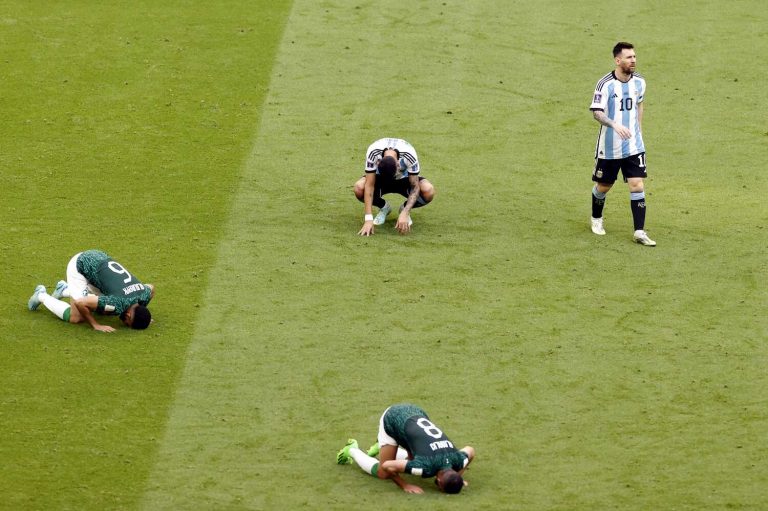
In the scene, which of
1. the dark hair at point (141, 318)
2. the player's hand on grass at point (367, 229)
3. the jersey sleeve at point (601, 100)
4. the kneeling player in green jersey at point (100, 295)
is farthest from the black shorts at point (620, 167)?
the dark hair at point (141, 318)

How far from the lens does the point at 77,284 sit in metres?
A: 12.5

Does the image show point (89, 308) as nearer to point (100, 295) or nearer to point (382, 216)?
point (100, 295)

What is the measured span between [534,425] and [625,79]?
4.63m

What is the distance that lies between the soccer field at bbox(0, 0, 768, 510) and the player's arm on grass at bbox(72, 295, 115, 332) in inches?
3.9

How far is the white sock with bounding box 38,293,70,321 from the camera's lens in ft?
41.2

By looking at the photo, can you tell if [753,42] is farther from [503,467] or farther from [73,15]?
[503,467]

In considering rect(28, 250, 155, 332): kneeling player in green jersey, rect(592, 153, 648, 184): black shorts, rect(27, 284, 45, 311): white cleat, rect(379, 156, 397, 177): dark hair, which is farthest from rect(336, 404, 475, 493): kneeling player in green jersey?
rect(592, 153, 648, 184): black shorts

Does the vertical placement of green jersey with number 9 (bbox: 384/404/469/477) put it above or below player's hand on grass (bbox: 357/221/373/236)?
above

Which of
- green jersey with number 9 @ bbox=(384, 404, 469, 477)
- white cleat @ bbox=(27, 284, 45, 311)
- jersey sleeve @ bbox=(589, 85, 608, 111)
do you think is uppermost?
jersey sleeve @ bbox=(589, 85, 608, 111)

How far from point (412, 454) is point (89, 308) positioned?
12.3ft

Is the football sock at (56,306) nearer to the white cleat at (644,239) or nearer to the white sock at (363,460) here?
the white sock at (363,460)

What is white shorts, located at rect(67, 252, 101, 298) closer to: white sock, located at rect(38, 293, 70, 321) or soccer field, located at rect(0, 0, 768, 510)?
white sock, located at rect(38, 293, 70, 321)

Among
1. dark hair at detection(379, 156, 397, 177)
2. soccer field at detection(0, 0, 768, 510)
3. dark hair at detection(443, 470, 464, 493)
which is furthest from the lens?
dark hair at detection(379, 156, 397, 177)

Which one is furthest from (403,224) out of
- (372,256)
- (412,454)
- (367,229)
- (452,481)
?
(452,481)
